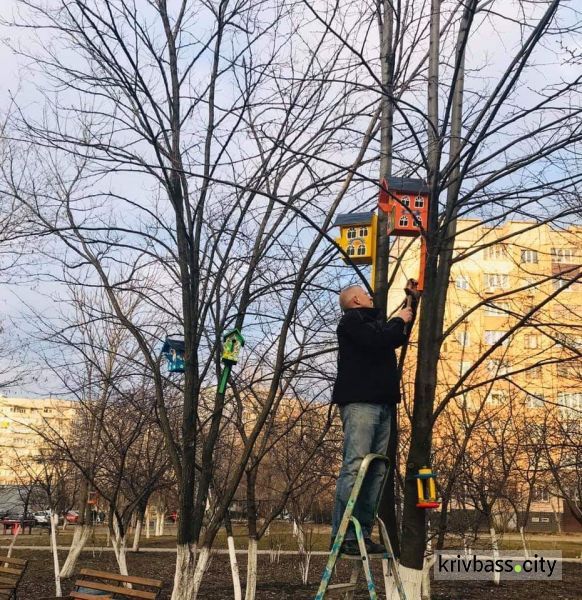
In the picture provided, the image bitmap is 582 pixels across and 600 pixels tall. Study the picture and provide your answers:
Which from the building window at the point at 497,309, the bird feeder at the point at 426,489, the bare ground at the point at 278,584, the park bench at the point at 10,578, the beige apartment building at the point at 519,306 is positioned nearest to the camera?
the bird feeder at the point at 426,489

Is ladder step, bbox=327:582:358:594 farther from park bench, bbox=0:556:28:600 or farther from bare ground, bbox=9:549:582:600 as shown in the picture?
bare ground, bbox=9:549:582:600

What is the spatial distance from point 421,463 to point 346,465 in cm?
146

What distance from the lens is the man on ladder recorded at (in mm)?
4566

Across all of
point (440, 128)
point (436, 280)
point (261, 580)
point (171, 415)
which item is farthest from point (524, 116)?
point (261, 580)

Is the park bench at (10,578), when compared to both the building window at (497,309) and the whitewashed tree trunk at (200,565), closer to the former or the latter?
the whitewashed tree trunk at (200,565)

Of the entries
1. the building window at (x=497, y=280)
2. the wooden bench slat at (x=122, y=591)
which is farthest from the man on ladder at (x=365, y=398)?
the building window at (x=497, y=280)

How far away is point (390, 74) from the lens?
705cm

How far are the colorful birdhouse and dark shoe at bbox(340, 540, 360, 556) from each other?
4747 millimetres

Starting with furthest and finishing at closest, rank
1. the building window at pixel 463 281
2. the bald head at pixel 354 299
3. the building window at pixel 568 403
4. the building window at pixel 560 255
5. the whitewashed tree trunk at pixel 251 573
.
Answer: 1. the whitewashed tree trunk at pixel 251 573
2. the building window at pixel 568 403
3. the building window at pixel 463 281
4. the building window at pixel 560 255
5. the bald head at pixel 354 299

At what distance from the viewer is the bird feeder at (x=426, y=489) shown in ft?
16.9

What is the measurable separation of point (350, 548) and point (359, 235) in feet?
10.5

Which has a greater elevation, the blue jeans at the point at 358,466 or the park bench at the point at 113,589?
the blue jeans at the point at 358,466

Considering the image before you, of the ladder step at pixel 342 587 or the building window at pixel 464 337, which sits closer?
the ladder step at pixel 342 587

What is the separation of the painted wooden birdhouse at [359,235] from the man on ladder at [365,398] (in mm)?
1943
